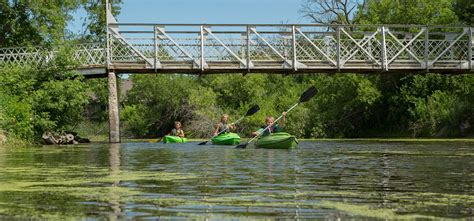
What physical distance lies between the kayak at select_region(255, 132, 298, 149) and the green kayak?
14.7ft

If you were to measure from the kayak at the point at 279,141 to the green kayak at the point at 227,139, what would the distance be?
14.7 feet

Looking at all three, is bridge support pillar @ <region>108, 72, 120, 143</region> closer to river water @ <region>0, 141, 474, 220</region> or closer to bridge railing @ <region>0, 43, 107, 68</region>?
bridge railing @ <region>0, 43, 107, 68</region>

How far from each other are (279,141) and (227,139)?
551cm

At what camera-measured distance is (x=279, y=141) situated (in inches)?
976

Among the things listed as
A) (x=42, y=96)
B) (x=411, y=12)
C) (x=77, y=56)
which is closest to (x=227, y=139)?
(x=42, y=96)

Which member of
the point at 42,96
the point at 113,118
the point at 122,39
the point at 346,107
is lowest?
the point at 113,118

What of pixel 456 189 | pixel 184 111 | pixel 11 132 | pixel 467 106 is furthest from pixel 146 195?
pixel 184 111

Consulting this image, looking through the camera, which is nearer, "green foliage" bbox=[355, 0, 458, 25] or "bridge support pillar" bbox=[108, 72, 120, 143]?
"bridge support pillar" bbox=[108, 72, 120, 143]

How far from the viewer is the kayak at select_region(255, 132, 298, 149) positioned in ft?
80.8

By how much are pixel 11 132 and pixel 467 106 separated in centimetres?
2469

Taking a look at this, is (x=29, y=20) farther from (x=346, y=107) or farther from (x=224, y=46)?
(x=346, y=107)

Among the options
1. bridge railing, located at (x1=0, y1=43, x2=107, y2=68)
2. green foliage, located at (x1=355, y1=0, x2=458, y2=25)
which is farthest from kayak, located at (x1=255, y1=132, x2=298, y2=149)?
green foliage, located at (x1=355, y1=0, x2=458, y2=25)

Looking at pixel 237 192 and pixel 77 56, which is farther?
pixel 77 56

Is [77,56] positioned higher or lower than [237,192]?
higher
